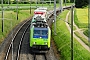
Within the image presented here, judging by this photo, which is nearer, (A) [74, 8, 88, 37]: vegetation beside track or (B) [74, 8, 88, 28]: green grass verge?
(A) [74, 8, 88, 37]: vegetation beside track

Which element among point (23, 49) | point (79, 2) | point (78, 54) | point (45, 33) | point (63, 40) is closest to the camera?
point (78, 54)

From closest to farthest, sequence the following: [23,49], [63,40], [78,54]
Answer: [78,54]
[23,49]
[63,40]

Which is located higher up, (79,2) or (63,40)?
(79,2)

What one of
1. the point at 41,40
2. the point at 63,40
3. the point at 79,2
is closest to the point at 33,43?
the point at 41,40

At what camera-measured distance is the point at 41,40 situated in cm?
2997

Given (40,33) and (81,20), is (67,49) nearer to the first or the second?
(40,33)

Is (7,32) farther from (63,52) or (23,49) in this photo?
(63,52)

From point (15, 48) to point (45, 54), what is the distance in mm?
5504

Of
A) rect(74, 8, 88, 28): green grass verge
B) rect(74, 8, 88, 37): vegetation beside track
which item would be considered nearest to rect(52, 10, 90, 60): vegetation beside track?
rect(74, 8, 88, 37): vegetation beside track

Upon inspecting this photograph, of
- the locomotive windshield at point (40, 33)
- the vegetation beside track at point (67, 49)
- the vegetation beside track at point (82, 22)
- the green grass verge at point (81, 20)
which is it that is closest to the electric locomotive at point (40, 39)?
the locomotive windshield at point (40, 33)

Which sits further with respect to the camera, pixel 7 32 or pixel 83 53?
pixel 7 32

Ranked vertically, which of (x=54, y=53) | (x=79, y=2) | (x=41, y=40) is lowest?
(x=54, y=53)

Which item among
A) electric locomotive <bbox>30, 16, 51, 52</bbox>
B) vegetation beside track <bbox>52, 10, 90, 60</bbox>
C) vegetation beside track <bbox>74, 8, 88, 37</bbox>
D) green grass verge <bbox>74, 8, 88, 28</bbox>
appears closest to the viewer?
vegetation beside track <bbox>52, 10, 90, 60</bbox>

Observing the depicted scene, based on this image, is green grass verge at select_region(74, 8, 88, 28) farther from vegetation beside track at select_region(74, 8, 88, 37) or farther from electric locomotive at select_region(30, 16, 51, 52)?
electric locomotive at select_region(30, 16, 51, 52)
